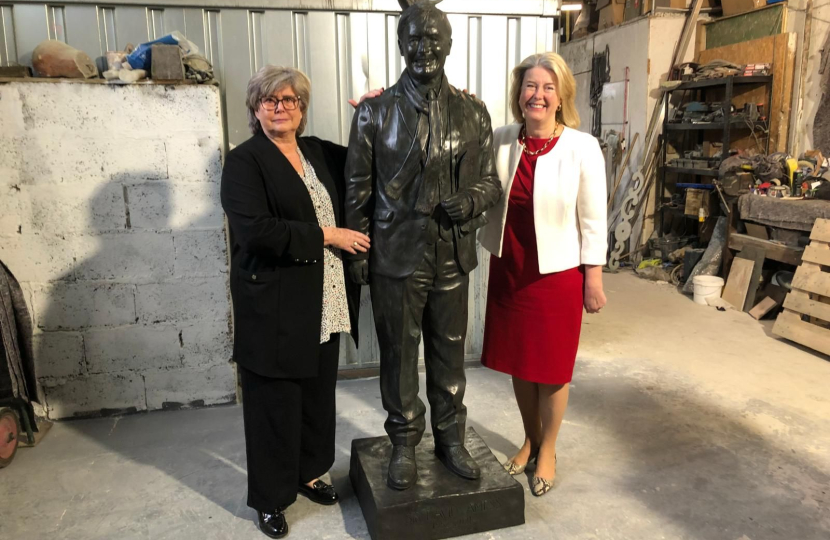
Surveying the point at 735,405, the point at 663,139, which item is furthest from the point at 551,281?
the point at 663,139

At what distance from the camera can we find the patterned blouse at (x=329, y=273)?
85.4 inches

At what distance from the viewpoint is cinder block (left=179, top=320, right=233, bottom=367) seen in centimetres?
329

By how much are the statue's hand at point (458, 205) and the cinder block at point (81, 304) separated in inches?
76.2

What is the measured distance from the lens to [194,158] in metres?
3.15

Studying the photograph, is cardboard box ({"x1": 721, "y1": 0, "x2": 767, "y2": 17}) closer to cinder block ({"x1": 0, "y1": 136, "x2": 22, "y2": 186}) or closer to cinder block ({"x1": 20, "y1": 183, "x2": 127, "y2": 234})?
cinder block ({"x1": 20, "y1": 183, "x2": 127, "y2": 234})

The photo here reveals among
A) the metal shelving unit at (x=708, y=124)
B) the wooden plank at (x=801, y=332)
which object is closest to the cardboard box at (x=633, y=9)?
the metal shelving unit at (x=708, y=124)

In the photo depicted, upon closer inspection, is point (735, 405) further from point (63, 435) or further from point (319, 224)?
point (63, 435)

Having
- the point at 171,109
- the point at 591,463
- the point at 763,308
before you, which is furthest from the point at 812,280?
the point at 171,109

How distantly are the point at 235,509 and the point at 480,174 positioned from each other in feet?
5.07

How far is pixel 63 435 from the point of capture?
305cm

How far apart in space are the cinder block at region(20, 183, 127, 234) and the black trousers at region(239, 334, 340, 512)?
1.41 meters

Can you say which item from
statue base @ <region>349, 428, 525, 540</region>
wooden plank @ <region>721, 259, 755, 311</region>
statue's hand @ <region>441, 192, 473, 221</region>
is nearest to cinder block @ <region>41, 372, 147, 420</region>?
statue base @ <region>349, 428, 525, 540</region>

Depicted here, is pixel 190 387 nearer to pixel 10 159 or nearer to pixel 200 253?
pixel 200 253

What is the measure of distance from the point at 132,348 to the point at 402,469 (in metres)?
1.76
